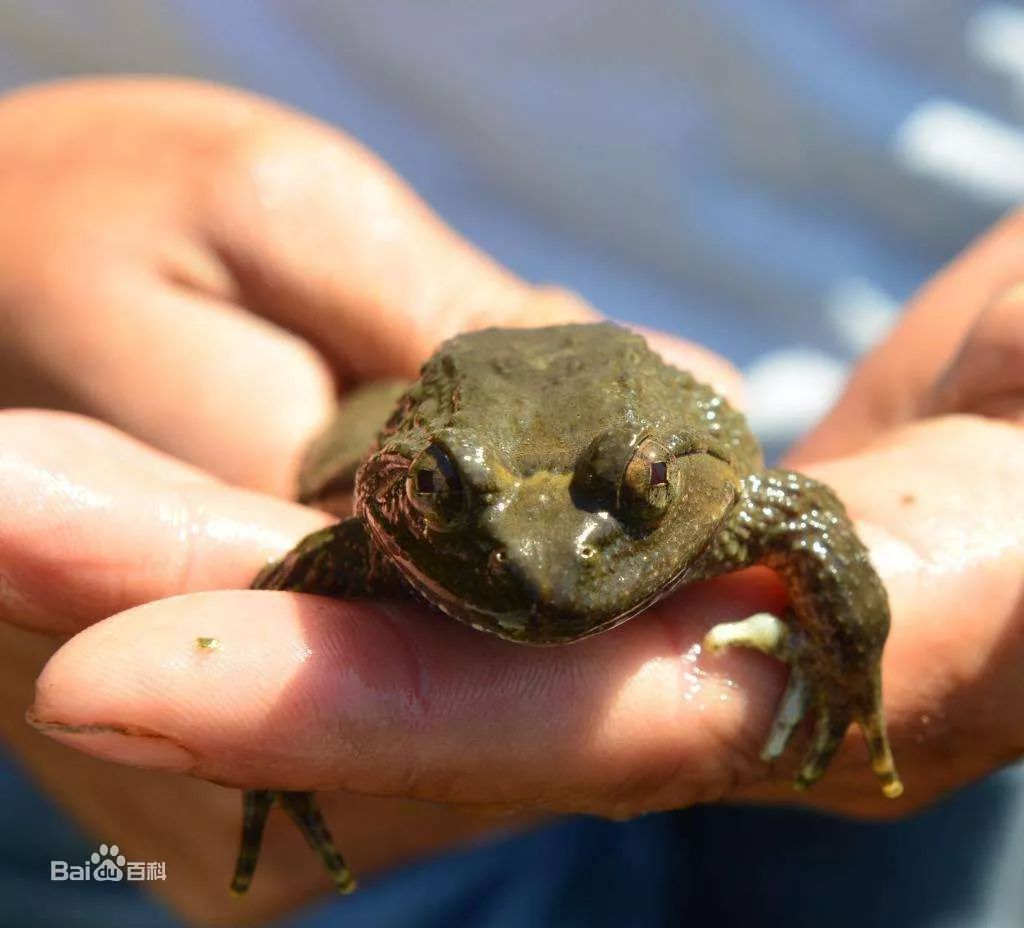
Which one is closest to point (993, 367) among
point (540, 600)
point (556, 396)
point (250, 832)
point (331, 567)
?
point (556, 396)

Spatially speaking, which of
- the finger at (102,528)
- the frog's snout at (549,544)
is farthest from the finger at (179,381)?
the frog's snout at (549,544)

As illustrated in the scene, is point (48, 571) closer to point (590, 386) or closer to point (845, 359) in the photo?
point (590, 386)

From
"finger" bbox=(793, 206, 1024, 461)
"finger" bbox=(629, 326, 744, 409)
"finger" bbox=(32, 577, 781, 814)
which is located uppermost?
"finger" bbox=(793, 206, 1024, 461)

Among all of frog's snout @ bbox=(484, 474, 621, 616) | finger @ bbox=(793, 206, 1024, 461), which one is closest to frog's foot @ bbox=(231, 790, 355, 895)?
frog's snout @ bbox=(484, 474, 621, 616)

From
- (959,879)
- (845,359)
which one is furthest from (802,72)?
(959,879)

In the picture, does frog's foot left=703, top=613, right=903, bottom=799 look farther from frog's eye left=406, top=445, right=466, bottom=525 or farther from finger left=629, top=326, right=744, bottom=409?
finger left=629, top=326, right=744, bottom=409

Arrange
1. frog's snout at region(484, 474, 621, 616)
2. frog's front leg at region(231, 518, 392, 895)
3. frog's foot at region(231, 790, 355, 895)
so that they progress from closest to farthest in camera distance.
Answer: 1. frog's snout at region(484, 474, 621, 616)
2. frog's front leg at region(231, 518, 392, 895)
3. frog's foot at region(231, 790, 355, 895)

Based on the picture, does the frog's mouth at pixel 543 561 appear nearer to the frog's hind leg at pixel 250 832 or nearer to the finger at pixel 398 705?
the finger at pixel 398 705
